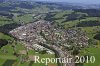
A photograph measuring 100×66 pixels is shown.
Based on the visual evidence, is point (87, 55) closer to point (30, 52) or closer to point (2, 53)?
point (30, 52)

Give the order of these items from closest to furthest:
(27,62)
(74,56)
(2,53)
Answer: (27,62) < (74,56) < (2,53)

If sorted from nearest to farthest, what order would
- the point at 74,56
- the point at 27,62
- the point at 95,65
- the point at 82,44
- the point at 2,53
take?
the point at 95,65 < the point at 27,62 < the point at 74,56 < the point at 2,53 < the point at 82,44

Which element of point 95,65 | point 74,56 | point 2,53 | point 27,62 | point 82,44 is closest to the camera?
point 95,65

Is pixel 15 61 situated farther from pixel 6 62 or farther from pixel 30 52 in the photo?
pixel 30 52

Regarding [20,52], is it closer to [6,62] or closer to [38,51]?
[38,51]

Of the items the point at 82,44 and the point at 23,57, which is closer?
the point at 23,57

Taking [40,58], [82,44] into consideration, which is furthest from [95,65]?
[82,44]

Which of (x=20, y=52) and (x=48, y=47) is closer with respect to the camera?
(x=20, y=52)

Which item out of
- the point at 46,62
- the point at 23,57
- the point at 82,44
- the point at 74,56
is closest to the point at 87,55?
the point at 74,56
